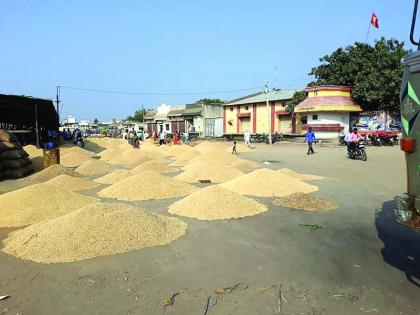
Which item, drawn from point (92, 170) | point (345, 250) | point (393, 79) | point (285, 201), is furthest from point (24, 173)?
point (393, 79)

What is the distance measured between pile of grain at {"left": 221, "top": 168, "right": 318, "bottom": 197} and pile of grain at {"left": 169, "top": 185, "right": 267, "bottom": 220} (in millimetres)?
1571

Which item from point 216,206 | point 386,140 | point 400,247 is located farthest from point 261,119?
point 400,247

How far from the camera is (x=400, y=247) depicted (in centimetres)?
568

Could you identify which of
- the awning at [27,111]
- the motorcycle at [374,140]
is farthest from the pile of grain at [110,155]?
the motorcycle at [374,140]

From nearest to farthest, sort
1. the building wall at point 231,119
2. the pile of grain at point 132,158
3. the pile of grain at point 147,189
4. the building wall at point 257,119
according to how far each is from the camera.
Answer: the pile of grain at point 147,189, the pile of grain at point 132,158, the building wall at point 257,119, the building wall at point 231,119

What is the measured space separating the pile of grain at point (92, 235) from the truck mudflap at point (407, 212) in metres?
3.21

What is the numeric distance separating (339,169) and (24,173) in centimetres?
1152

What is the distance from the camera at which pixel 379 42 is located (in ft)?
106

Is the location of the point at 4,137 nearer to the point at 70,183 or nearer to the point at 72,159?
the point at 72,159

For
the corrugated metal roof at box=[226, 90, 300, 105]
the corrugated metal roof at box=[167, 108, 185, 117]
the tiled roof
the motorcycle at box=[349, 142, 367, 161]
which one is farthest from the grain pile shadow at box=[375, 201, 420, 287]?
the corrugated metal roof at box=[167, 108, 185, 117]

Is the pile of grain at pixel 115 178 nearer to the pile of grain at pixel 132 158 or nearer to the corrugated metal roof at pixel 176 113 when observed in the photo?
the pile of grain at pixel 132 158

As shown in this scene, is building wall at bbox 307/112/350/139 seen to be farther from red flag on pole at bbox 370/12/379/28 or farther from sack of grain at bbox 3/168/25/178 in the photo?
sack of grain at bbox 3/168/25/178

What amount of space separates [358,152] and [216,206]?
12.8 metres

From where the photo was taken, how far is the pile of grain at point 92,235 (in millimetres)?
5473
